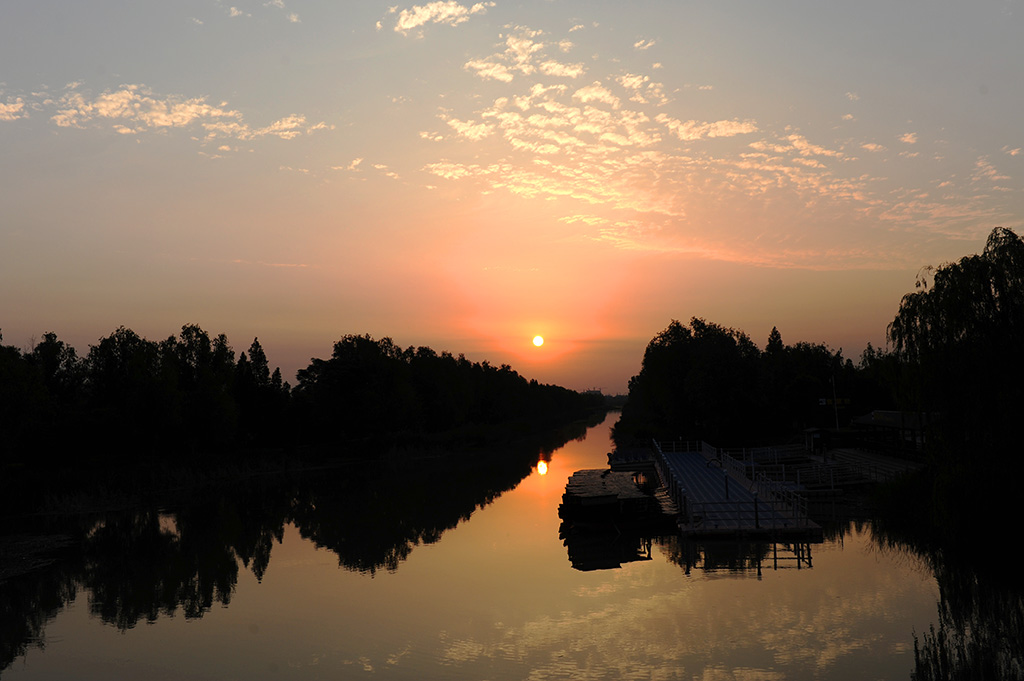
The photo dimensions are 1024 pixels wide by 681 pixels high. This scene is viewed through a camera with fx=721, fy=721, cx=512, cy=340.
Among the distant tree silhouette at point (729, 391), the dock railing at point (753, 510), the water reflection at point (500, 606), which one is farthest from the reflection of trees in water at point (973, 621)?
the distant tree silhouette at point (729, 391)

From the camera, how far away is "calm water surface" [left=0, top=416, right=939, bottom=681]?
19859 millimetres

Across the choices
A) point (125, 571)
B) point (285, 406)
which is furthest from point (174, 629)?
point (285, 406)

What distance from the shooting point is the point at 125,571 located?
35250 mm

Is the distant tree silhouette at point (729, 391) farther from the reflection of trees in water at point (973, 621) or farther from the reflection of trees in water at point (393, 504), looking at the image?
the reflection of trees in water at point (973, 621)

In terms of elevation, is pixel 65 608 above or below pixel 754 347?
below

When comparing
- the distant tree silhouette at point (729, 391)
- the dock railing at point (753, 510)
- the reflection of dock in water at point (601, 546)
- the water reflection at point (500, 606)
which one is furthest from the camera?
the distant tree silhouette at point (729, 391)

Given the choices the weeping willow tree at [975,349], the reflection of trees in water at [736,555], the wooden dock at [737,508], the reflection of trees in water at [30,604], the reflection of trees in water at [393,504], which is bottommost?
the reflection of trees in water at [393,504]

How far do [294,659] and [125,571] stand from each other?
18.7m

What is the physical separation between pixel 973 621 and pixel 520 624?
1392 centimetres

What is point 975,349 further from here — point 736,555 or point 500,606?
point 500,606

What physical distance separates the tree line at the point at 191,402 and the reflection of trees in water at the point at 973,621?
6268 cm

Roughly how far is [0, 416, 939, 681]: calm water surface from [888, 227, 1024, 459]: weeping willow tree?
6.18 meters

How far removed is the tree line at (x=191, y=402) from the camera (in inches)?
2832

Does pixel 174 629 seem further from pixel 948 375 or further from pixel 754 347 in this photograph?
pixel 754 347
